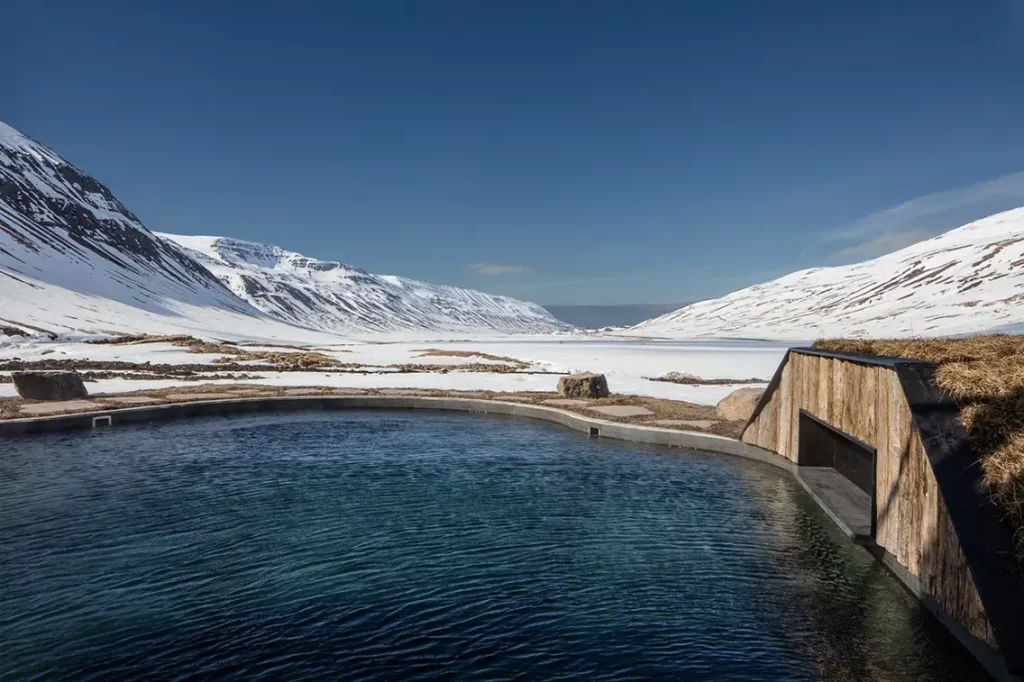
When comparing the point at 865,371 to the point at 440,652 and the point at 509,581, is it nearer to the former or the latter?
the point at 509,581

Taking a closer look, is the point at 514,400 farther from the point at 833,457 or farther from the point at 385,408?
the point at 833,457

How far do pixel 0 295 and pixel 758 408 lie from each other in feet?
535

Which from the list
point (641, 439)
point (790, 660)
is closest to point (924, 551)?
point (790, 660)

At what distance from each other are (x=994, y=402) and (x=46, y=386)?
3409 centimetres

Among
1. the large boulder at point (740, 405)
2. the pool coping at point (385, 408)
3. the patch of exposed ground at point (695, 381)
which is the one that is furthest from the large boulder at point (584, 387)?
the patch of exposed ground at point (695, 381)

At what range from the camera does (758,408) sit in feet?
68.9

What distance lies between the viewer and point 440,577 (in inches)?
437

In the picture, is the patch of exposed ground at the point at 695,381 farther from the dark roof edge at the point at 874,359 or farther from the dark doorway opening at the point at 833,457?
the dark roof edge at the point at 874,359

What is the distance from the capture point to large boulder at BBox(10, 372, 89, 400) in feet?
97.8

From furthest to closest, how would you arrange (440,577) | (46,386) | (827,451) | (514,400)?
(514,400), (46,386), (827,451), (440,577)

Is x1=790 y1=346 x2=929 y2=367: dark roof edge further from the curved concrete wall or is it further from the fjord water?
the curved concrete wall

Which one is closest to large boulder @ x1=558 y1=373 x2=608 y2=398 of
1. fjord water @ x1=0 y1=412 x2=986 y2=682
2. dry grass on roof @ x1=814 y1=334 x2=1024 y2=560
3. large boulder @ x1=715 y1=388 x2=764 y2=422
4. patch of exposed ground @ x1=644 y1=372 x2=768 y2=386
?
large boulder @ x1=715 y1=388 x2=764 y2=422

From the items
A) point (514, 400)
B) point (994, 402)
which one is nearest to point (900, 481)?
point (994, 402)

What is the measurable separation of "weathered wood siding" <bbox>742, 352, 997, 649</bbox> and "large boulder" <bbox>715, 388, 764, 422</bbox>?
8.63m
